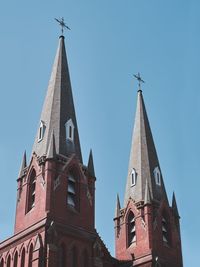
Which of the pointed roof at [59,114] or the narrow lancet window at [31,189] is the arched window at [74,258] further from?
the pointed roof at [59,114]

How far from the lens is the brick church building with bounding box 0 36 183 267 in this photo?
38438 mm

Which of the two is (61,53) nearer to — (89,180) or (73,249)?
(89,180)

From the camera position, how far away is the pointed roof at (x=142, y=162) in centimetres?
4747

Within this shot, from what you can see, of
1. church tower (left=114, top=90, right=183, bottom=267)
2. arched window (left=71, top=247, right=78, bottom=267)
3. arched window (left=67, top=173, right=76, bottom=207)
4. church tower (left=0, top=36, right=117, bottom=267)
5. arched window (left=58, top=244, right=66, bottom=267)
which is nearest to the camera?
arched window (left=58, top=244, right=66, bottom=267)

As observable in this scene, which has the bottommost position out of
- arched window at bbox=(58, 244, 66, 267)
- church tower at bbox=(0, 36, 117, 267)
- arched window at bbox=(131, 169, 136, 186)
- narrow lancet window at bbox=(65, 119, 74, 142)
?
arched window at bbox=(58, 244, 66, 267)

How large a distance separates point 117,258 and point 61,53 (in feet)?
55.9

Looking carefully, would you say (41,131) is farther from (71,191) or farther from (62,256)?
(62,256)

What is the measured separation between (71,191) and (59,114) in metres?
6.16

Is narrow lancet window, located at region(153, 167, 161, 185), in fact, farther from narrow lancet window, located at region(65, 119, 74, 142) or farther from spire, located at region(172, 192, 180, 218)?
narrow lancet window, located at region(65, 119, 74, 142)

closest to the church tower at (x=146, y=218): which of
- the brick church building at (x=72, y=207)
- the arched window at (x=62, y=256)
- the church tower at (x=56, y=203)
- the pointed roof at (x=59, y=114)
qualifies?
the brick church building at (x=72, y=207)

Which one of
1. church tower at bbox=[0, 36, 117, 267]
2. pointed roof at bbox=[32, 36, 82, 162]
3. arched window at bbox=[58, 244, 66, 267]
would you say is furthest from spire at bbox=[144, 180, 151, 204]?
arched window at bbox=[58, 244, 66, 267]

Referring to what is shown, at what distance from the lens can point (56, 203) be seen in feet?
129

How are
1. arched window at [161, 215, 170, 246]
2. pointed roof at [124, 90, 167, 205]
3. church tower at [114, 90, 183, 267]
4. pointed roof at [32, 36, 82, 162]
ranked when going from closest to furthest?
pointed roof at [32, 36, 82, 162] → church tower at [114, 90, 183, 267] → arched window at [161, 215, 170, 246] → pointed roof at [124, 90, 167, 205]

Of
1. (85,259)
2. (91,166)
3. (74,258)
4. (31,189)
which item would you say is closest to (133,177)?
(91,166)
